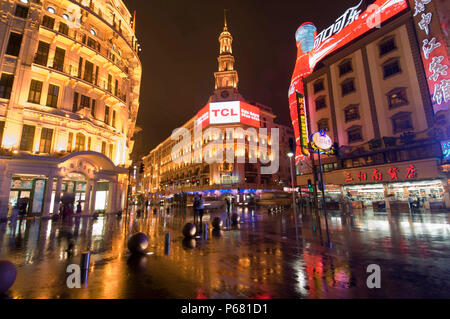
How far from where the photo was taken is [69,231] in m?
7.73

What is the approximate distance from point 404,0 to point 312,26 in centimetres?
1302

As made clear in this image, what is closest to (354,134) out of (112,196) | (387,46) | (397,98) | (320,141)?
(397,98)

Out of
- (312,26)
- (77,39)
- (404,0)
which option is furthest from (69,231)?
(312,26)

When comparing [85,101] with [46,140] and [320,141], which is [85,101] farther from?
[320,141]

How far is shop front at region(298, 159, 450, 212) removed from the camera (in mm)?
19469

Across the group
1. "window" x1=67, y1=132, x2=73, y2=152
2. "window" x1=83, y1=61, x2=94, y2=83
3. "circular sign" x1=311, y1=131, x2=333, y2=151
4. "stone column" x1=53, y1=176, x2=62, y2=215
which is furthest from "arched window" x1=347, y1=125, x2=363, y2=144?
"stone column" x1=53, y1=176, x2=62, y2=215

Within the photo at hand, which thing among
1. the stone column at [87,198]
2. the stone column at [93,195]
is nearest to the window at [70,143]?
the stone column at [87,198]

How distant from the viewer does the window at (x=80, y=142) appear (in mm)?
20172

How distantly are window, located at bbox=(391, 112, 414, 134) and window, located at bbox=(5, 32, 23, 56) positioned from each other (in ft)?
124

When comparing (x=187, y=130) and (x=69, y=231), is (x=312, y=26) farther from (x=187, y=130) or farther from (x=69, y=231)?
(x=187, y=130)

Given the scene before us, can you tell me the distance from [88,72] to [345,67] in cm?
3212

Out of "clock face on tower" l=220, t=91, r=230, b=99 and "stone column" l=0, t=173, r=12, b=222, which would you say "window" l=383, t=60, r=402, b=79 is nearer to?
"clock face on tower" l=220, t=91, r=230, b=99

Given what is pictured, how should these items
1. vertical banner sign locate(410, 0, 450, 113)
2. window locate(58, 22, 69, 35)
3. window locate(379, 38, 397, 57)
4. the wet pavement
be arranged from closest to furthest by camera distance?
the wet pavement
vertical banner sign locate(410, 0, 450, 113)
window locate(58, 22, 69, 35)
window locate(379, 38, 397, 57)
